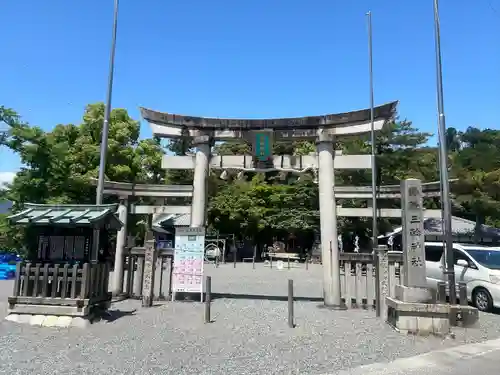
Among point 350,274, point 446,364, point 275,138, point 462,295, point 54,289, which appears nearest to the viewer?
point 446,364

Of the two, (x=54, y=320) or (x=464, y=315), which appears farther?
(x=464, y=315)

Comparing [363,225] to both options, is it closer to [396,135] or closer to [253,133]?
[396,135]

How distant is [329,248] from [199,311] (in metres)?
4.17

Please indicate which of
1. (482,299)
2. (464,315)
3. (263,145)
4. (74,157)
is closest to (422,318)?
(464,315)

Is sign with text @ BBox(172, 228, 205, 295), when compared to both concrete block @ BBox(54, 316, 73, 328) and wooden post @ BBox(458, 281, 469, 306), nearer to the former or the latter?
concrete block @ BBox(54, 316, 73, 328)

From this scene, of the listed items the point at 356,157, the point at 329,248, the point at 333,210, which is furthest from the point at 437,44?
the point at 329,248

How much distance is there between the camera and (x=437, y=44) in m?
12.4

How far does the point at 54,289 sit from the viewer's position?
908 cm

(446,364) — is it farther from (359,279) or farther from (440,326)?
(359,279)

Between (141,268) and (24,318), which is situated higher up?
(141,268)

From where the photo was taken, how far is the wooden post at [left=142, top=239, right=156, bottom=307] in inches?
→ 450

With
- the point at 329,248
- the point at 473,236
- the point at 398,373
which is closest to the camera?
the point at 398,373

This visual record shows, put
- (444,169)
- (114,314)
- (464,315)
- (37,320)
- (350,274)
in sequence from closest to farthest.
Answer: (37,320)
(464,315)
(114,314)
(444,169)
(350,274)

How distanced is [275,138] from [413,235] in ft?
19.3
